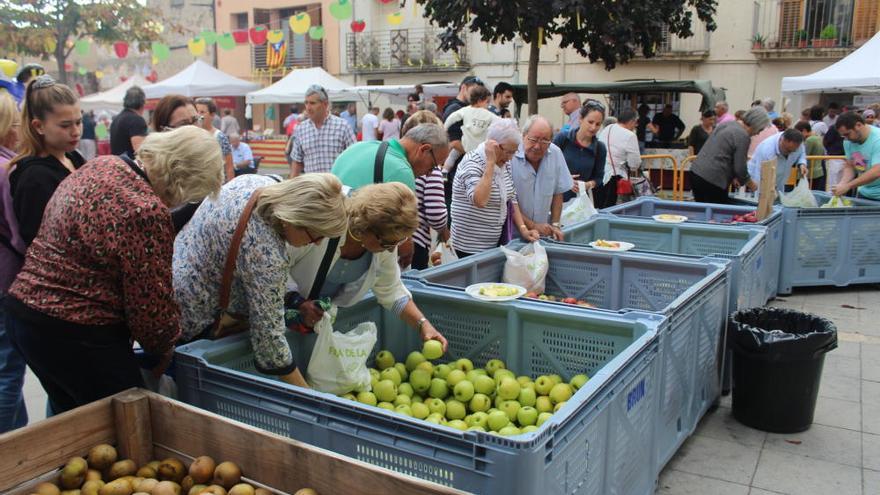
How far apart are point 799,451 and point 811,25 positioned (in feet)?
68.2

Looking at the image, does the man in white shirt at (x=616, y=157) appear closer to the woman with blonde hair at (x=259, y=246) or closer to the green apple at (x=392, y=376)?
the green apple at (x=392, y=376)

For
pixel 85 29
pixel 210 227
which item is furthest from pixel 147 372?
pixel 85 29

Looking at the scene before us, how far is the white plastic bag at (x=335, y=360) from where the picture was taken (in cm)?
282

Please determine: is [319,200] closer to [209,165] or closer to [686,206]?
[209,165]

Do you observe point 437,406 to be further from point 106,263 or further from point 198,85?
point 198,85

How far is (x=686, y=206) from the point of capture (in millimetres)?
7082

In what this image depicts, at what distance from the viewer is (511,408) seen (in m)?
3.01

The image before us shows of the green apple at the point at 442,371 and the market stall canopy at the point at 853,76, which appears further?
the market stall canopy at the point at 853,76

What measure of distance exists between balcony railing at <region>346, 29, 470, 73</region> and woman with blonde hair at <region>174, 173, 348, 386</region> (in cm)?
2385

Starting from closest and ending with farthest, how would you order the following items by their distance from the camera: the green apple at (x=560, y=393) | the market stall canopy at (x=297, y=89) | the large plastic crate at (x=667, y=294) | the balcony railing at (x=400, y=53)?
the green apple at (x=560, y=393) < the large plastic crate at (x=667, y=294) < the market stall canopy at (x=297, y=89) < the balcony railing at (x=400, y=53)

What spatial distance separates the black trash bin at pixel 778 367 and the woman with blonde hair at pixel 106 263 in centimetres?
329

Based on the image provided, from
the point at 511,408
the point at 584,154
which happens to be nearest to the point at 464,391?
the point at 511,408

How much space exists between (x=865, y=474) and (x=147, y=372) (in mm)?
3668

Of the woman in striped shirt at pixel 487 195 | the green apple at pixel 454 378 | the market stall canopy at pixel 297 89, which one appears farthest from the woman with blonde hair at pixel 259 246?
the market stall canopy at pixel 297 89
